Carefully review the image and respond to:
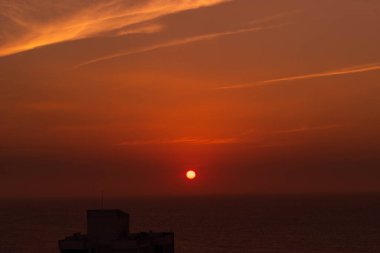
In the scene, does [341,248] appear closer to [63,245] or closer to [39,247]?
[39,247]

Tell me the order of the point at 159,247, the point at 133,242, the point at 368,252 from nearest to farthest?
the point at 133,242 < the point at 159,247 < the point at 368,252

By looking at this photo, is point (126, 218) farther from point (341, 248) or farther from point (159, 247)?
point (341, 248)

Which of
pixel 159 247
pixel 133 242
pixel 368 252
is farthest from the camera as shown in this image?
pixel 368 252

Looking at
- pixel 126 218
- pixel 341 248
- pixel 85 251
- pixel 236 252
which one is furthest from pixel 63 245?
pixel 341 248

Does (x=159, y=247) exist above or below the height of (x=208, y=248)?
below

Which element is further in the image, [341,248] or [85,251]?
[341,248]

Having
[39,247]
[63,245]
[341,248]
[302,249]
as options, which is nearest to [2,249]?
[39,247]

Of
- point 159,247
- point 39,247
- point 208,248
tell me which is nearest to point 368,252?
point 208,248

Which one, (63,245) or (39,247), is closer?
(63,245)

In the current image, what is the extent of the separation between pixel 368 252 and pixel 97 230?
136 metres

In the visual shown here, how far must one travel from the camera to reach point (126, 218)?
65.9 meters

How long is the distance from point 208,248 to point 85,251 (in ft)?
437

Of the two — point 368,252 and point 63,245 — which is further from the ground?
point 368,252

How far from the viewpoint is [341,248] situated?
Answer: 193 meters
